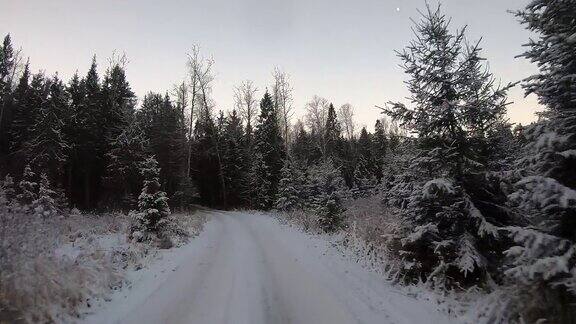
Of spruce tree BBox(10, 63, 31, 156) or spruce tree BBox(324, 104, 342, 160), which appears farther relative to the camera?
spruce tree BBox(324, 104, 342, 160)

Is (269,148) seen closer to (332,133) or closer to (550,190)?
(332,133)

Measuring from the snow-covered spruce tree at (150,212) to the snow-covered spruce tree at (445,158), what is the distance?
35.0 feet

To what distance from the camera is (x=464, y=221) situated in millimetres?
9070

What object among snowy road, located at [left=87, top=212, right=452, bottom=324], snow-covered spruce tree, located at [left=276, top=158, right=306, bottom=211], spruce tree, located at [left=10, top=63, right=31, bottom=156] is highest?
spruce tree, located at [left=10, top=63, right=31, bottom=156]

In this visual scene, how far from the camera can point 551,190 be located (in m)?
6.07

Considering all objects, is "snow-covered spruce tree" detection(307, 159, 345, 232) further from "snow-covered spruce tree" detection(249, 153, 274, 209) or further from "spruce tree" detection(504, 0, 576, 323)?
"snow-covered spruce tree" detection(249, 153, 274, 209)

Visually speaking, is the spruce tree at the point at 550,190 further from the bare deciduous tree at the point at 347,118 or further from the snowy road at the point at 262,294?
the bare deciduous tree at the point at 347,118

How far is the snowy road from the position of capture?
7.54 metres

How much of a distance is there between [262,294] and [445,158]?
5.58m

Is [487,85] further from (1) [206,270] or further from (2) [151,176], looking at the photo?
(2) [151,176]

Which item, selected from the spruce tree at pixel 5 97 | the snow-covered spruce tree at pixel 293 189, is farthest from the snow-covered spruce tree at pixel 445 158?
the spruce tree at pixel 5 97

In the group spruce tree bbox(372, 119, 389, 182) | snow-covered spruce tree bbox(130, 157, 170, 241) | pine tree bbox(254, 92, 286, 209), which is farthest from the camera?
spruce tree bbox(372, 119, 389, 182)

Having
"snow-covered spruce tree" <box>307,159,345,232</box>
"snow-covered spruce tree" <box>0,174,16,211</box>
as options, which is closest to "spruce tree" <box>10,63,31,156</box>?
"snow-covered spruce tree" <box>0,174,16,211</box>

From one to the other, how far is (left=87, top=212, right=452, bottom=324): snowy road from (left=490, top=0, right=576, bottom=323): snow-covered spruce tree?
70.1 inches
